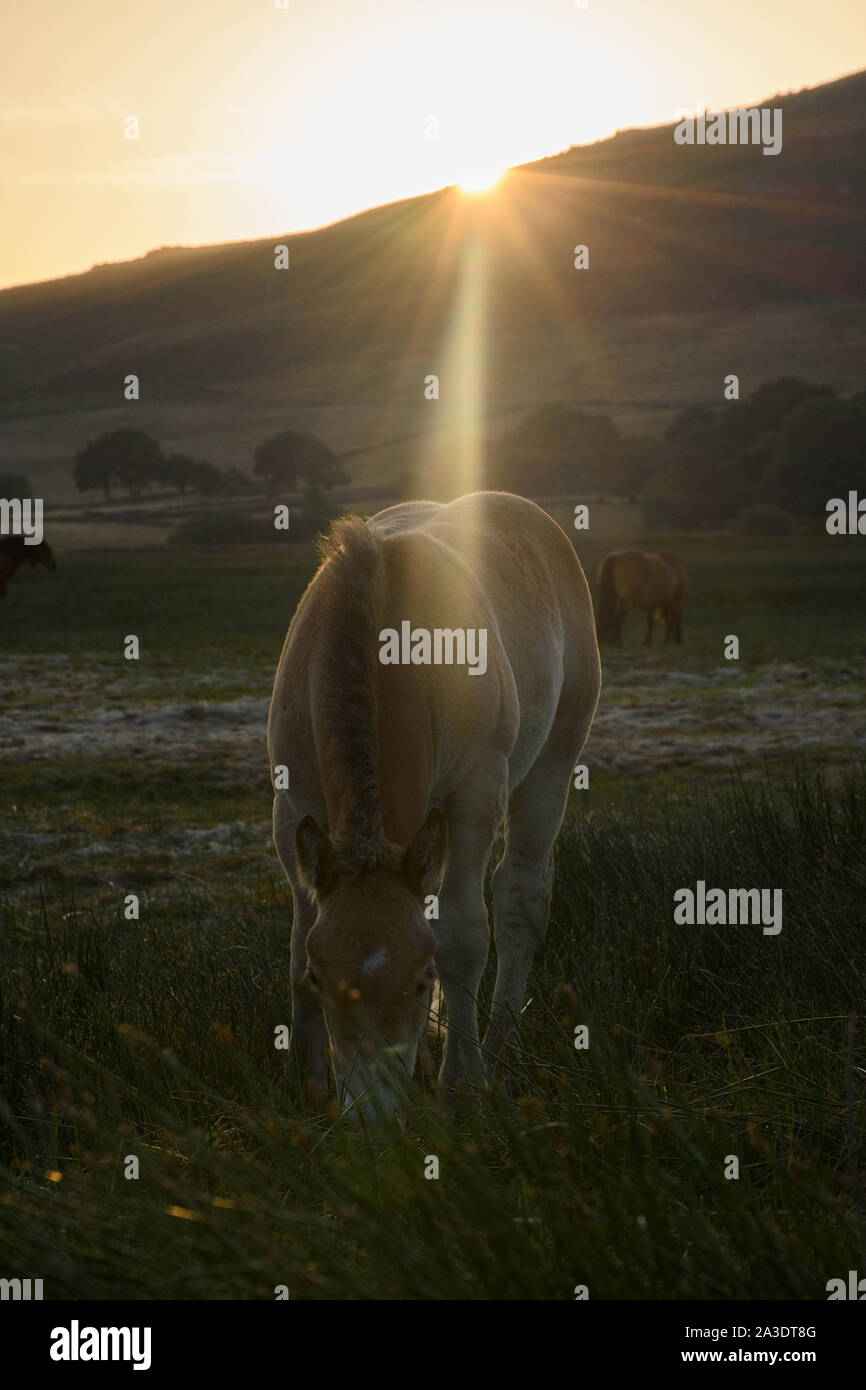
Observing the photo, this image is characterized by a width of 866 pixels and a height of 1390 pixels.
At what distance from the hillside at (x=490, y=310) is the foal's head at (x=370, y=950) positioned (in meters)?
98.7

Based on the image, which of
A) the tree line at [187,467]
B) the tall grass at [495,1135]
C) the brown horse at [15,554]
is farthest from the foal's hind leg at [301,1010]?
the tree line at [187,467]

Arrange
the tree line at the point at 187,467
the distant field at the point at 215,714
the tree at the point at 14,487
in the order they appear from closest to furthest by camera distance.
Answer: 1. the distant field at the point at 215,714
2. the tree at the point at 14,487
3. the tree line at the point at 187,467

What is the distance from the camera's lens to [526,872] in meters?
5.97

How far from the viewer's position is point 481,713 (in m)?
4.77

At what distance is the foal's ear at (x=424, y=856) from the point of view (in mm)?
3650

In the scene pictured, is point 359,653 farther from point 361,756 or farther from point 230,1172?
point 230,1172

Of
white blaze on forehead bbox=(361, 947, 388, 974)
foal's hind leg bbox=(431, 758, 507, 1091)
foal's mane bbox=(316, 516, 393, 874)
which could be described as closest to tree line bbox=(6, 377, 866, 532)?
foal's hind leg bbox=(431, 758, 507, 1091)

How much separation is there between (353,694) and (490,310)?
6197 inches

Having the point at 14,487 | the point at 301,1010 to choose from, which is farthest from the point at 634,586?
the point at 14,487

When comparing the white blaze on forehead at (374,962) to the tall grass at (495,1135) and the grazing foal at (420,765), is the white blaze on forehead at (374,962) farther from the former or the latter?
the tall grass at (495,1135)

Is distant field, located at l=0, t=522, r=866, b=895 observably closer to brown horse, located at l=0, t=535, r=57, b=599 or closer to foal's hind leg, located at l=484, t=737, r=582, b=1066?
brown horse, located at l=0, t=535, r=57, b=599

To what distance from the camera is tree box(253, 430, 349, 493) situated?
92438 mm

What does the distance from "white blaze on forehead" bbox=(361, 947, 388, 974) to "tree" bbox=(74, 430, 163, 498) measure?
9565 centimetres

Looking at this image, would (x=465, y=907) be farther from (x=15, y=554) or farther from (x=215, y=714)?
(x=15, y=554)
